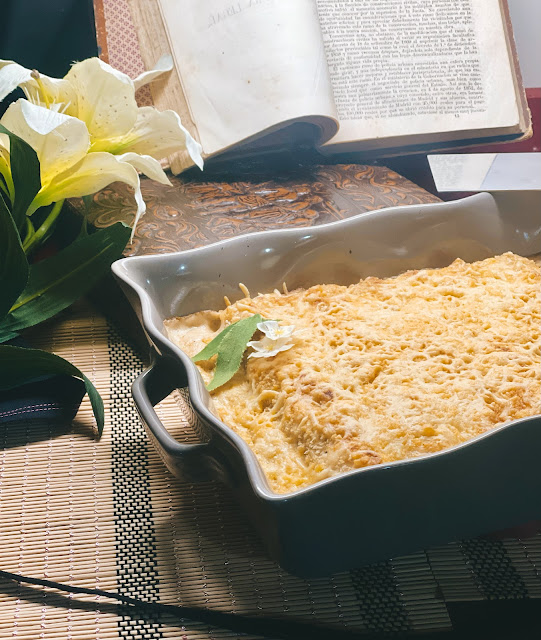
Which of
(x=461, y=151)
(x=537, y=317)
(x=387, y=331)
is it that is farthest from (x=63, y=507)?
(x=461, y=151)

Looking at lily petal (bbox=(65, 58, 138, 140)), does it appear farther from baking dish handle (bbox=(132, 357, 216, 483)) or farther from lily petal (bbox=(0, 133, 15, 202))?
baking dish handle (bbox=(132, 357, 216, 483))

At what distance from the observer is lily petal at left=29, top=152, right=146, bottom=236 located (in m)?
0.65

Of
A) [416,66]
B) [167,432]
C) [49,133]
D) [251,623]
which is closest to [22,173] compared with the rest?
[49,133]

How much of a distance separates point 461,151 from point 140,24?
45cm

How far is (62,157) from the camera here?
634mm

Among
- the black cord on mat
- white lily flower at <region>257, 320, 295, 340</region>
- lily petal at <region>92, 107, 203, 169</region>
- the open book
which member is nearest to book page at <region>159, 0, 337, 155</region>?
the open book

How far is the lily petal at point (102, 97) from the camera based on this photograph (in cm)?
67

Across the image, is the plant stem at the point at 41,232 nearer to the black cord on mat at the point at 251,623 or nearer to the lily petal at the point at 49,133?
the lily petal at the point at 49,133

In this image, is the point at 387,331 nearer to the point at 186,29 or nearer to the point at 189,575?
the point at 189,575

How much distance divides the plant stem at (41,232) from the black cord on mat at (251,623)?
1.15 ft

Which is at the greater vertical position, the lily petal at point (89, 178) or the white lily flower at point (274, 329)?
the lily petal at point (89, 178)

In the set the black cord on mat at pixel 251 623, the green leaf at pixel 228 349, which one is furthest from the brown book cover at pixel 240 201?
the black cord on mat at pixel 251 623

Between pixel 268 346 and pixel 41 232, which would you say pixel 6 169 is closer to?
pixel 41 232

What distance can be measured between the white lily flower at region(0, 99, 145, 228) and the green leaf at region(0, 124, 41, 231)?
0.02 m
